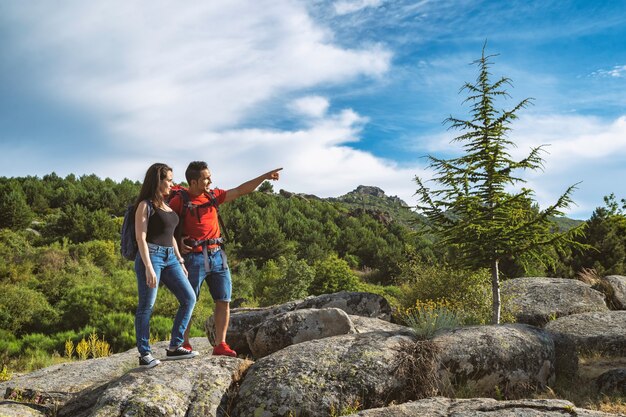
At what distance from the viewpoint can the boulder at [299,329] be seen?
8.57 m

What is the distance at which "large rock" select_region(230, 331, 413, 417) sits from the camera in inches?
225

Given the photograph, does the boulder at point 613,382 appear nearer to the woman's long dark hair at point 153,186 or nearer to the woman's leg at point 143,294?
the woman's leg at point 143,294

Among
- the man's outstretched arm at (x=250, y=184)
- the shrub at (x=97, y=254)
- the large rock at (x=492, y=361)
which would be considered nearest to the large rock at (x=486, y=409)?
the large rock at (x=492, y=361)

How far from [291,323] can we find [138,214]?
13.5ft

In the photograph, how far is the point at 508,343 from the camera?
7156 millimetres

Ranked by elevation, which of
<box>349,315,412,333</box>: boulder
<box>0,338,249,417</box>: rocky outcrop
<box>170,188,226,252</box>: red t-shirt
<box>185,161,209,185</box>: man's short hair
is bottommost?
<box>0,338,249,417</box>: rocky outcrop

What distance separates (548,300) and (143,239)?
43.3ft

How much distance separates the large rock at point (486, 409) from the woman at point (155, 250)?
2639mm

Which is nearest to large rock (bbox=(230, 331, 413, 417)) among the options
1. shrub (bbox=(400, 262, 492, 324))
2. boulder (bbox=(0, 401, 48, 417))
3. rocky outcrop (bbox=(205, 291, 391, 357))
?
boulder (bbox=(0, 401, 48, 417))

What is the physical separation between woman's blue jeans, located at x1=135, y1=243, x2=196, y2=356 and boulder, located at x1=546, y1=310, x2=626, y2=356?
7.04m

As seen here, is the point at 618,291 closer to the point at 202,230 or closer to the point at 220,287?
the point at 220,287

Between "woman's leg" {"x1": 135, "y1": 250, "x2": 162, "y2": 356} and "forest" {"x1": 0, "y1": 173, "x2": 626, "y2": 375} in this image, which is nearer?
"woman's leg" {"x1": 135, "y1": 250, "x2": 162, "y2": 356}

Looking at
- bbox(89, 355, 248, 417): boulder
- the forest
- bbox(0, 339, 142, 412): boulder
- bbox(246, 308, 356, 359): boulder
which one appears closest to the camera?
bbox(89, 355, 248, 417): boulder

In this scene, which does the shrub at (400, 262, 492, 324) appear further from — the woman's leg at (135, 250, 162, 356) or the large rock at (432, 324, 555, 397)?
the woman's leg at (135, 250, 162, 356)
